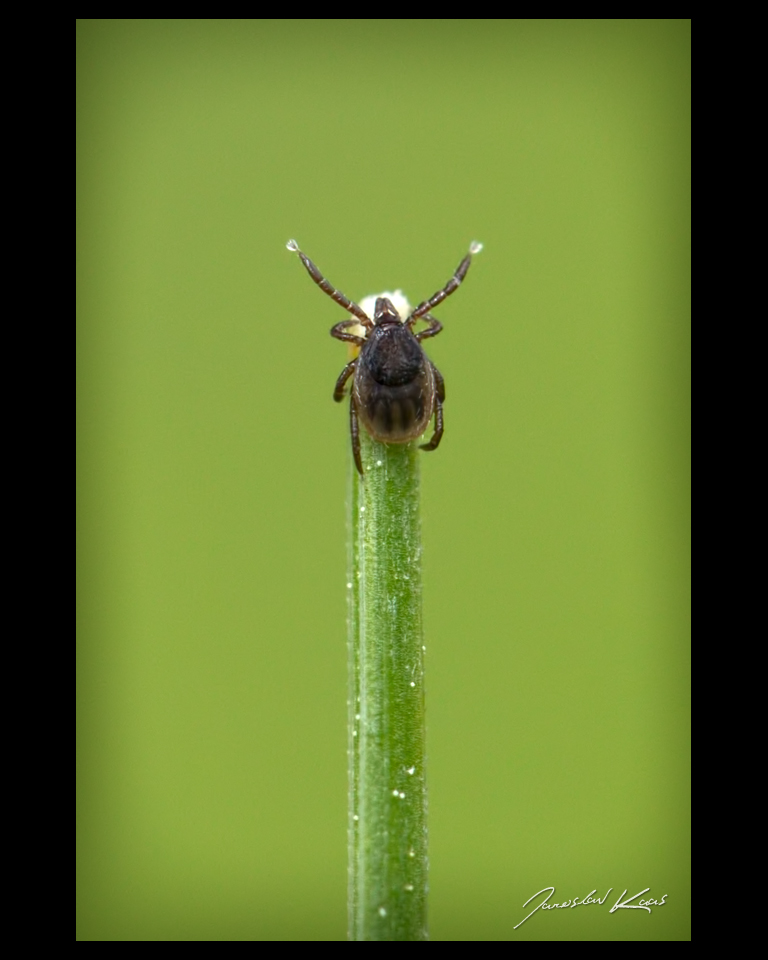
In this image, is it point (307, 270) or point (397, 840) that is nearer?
point (397, 840)

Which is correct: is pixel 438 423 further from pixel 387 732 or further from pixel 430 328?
pixel 387 732

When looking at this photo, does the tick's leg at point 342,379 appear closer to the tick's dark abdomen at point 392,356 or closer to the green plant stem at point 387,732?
the tick's dark abdomen at point 392,356

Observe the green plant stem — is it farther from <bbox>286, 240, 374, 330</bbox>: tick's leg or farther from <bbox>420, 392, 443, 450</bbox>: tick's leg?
<bbox>286, 240, 374, 330</bbox>: tick's leg

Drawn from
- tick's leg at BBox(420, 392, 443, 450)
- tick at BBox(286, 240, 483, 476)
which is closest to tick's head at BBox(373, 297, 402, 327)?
tick at BBox(286, 240, 483, 476)

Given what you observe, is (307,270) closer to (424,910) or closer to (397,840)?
(397,840)

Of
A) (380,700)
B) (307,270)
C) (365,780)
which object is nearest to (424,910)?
(365,780)

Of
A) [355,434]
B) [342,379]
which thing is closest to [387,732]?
[355,434]

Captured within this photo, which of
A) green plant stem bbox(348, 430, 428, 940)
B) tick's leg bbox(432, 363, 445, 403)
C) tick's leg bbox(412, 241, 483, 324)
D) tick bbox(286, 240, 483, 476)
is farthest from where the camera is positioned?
tick's leg bbox(412, 241, 483, 324)
